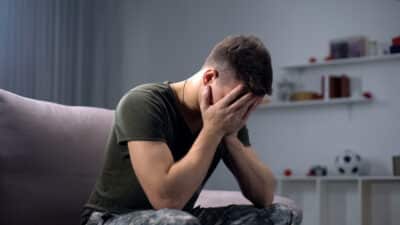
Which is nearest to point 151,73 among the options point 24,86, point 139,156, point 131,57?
point 131,57

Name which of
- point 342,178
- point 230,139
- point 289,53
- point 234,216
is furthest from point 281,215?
point 289,53

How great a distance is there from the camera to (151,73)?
18.6 feet

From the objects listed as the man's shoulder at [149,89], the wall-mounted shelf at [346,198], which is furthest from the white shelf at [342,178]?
the man's shoulder at [149,89]

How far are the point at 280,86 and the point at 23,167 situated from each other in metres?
3.31

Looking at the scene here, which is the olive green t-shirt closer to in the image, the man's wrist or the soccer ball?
the man's wrist

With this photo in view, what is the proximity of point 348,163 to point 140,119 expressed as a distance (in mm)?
3117

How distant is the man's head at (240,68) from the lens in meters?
1.60

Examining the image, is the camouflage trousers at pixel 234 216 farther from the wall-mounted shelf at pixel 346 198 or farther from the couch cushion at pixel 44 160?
the wall-mounted shelf at pixel 346 198

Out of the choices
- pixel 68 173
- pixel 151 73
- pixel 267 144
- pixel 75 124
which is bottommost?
pixel 267 144

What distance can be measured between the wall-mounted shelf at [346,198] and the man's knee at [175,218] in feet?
10.2

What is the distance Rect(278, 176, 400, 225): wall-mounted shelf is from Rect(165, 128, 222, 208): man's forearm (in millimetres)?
2916

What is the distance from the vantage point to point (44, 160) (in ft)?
6.12

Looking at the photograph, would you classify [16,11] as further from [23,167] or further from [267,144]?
[23,167]

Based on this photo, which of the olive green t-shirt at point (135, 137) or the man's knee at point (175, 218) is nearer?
the man's knee at point (175, 218)
